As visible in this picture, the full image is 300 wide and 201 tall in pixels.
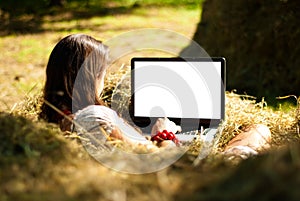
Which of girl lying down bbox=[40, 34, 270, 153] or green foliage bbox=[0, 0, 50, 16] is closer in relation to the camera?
girl lying down bbox=[40, 34, 270, 153]

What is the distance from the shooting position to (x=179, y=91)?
4547 millimetres

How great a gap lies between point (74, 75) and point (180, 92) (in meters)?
1.24

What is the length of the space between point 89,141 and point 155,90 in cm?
166

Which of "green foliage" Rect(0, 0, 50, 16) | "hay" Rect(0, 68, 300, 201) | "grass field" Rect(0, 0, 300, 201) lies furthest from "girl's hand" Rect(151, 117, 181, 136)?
"green foliage" Rect(0, 0, 50, 16)

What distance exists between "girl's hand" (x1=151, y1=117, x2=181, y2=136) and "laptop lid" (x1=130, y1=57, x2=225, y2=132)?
0.18m

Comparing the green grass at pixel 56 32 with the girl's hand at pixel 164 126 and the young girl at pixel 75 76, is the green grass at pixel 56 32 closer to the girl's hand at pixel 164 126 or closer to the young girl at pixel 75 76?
the girl's hand at pixel 164 126

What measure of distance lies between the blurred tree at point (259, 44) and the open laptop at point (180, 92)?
2.28 metres

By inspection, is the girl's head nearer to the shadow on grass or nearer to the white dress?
the white dress

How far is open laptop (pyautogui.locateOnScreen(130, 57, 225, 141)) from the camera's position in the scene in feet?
14.2

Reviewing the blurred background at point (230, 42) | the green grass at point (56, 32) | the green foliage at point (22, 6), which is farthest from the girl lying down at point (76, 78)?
the green foliage at point (22, 6)

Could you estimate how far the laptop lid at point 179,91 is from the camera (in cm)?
434

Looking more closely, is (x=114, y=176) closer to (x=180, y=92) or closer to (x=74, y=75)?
(x=74, y=75)

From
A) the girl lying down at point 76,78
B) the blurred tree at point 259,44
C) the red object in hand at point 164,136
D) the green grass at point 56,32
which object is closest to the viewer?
the girl lying down at point 76,78

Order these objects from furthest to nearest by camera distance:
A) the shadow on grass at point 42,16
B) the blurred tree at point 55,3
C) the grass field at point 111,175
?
the blurred tree at point 55,3 < the shadow on grass at point 42,16 < the grass field at point 111,175
